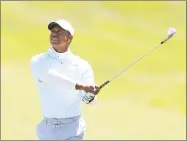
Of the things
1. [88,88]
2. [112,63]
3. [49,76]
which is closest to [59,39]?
[49,76]

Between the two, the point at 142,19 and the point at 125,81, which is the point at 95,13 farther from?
the point at 125,81

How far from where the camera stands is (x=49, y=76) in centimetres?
436

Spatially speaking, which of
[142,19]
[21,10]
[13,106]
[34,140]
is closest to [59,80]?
[34,140]

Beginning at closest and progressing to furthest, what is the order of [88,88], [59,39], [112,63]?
[88,88] → [59,39] → [112,63]

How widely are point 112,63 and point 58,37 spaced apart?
44.3ft

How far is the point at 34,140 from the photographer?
40.3ft

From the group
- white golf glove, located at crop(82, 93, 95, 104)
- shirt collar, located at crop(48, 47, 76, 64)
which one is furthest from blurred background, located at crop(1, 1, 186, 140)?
shirt collar, located at crop(48, 47, 76, 64)

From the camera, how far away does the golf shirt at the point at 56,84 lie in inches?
173

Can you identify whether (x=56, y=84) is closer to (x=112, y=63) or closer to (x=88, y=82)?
(x=88, y=82)

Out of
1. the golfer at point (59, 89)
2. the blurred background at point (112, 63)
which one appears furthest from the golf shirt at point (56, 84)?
the blurred background at point (112, 63)

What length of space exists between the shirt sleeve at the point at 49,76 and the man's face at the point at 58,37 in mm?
196

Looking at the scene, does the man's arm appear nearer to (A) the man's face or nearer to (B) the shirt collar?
(B) the shirt collar

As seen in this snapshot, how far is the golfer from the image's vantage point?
4.42 m

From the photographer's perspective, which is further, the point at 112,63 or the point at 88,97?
the point at 112,63
